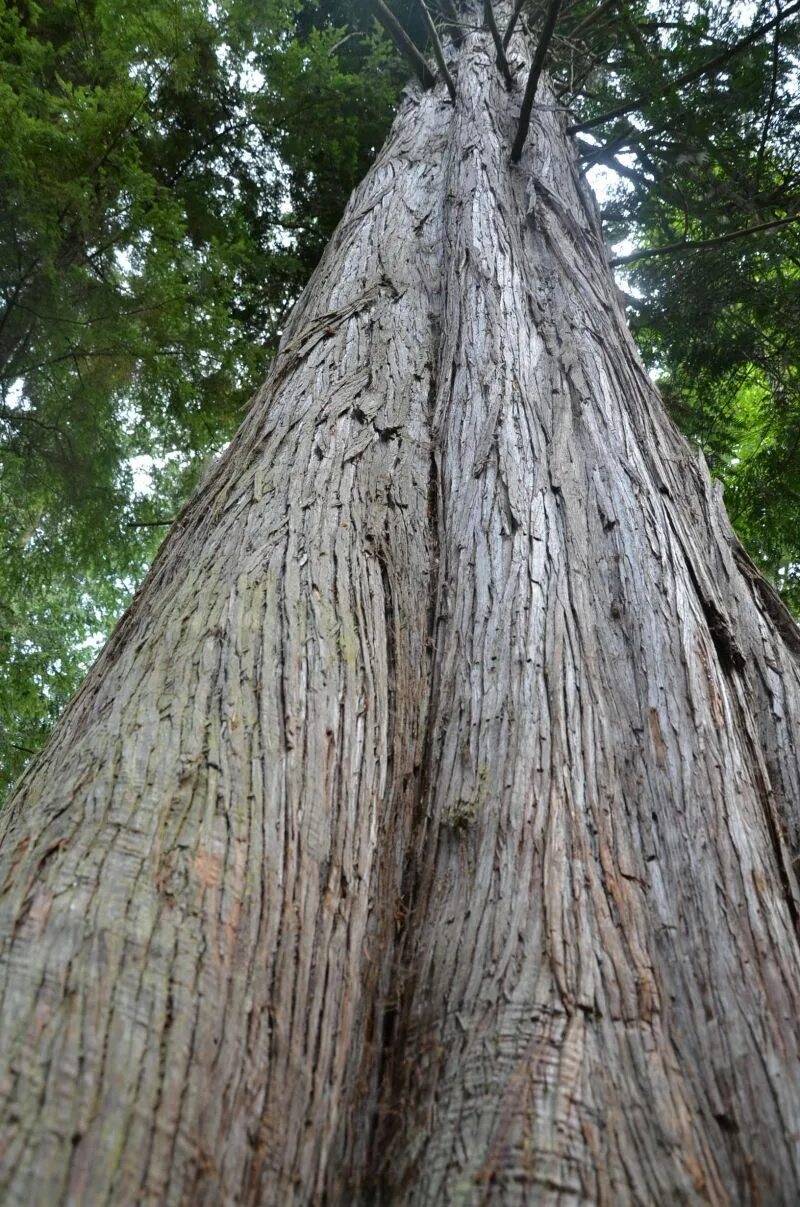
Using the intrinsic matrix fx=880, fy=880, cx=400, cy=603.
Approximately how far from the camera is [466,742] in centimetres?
183

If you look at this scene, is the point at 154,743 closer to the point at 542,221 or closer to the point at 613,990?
the point at 613,990

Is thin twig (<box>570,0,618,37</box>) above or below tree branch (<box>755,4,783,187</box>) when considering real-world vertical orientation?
above

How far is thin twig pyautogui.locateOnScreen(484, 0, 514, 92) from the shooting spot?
16.0ft

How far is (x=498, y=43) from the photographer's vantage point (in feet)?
16.5

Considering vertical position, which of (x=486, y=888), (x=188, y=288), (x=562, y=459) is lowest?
(x=486, y=888)

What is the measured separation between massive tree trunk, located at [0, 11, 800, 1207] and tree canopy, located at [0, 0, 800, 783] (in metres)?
3.22

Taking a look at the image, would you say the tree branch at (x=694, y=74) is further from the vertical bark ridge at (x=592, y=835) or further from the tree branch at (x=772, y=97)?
the vertical bark ridge at (x=592, y=835)

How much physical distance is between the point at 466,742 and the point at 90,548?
15.9 ft

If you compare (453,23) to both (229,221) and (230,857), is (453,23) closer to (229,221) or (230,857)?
(229,221)

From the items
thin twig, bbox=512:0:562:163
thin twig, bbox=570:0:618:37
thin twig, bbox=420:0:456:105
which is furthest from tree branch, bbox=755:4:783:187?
thin twig, bbox=420:0:456:105

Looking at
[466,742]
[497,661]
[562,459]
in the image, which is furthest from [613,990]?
[562,459]

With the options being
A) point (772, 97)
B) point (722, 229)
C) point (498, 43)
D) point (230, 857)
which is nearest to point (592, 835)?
point (230, 857)

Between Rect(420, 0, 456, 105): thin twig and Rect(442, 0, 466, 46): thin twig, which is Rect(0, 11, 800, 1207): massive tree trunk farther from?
Rect(442, 0, 466, 46): thin twig

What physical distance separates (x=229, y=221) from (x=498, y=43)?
2852 mm
